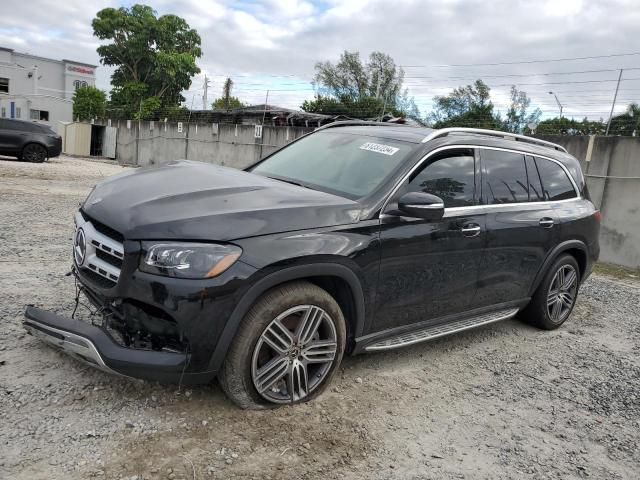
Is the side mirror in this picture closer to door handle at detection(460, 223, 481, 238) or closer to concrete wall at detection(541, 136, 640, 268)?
door handle at detection(460, 223, 481, 238)

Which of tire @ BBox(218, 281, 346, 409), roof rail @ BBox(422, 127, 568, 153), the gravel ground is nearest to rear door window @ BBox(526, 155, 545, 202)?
roof rail @ BBox(422, 127, 568, 153)

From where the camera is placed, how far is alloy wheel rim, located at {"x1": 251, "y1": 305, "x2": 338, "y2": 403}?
3.02 m

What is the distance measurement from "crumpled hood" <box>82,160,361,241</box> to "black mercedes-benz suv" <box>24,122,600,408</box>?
0.01 metres

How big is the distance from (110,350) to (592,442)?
288cm

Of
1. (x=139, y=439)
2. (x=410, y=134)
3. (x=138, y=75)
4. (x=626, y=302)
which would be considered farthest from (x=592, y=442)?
(x=138, y=75)

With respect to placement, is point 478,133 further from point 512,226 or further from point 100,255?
point 100,255

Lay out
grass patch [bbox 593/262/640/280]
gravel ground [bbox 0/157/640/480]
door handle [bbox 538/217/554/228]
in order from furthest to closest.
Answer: grass patch [bbox 593/262/640/280] < door handle [bbox 538/217/554/228] < gravel ground [bbox 0/157/640/480]

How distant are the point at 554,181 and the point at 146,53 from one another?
5414 cm

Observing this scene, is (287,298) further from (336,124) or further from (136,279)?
(336,124)

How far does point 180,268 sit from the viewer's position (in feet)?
8.89

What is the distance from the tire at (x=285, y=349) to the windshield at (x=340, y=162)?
0.82 m

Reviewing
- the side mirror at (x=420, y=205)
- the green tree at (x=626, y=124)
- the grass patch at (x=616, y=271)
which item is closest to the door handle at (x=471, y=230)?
the side mirror at (x=420, y=205)

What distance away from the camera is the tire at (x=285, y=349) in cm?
291

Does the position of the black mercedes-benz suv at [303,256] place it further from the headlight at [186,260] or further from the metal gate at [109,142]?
the metal gate at [109,142]
